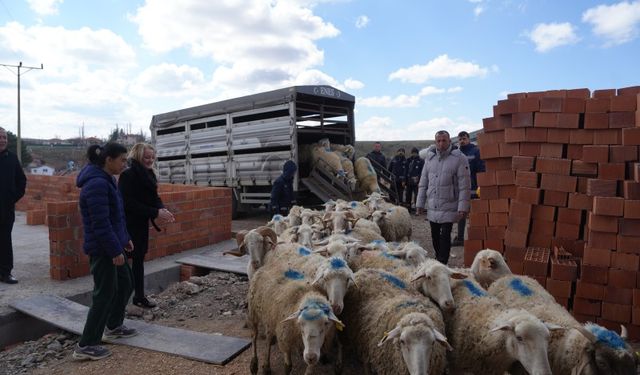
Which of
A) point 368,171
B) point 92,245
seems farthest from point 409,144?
point 92,245

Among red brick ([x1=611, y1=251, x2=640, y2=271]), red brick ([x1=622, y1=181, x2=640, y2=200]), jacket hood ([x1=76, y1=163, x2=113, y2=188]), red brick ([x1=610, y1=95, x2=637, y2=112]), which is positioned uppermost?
red brick ([x1=610, y1=95, x2=637, y2=112])

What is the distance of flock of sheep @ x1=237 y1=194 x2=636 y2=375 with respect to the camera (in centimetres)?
256

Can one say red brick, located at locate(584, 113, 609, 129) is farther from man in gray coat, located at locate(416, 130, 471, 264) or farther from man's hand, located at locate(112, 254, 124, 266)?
man's hand, located at locate(112, 254, 124, 266)

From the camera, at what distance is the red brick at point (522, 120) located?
452cm

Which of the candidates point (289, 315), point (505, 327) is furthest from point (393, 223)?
point (505, 327)

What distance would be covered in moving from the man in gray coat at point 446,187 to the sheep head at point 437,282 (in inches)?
73.8

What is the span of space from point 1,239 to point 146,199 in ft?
7.70

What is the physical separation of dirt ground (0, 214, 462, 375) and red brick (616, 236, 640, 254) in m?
2.73

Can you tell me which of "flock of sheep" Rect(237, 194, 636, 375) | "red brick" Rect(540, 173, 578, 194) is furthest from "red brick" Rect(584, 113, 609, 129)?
"flock of sheep" Rect(237, 194, 636, 375)

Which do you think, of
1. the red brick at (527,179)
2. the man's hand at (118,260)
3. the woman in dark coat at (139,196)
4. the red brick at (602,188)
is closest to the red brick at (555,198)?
the red brick at (527,179)

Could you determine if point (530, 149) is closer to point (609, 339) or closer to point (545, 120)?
point (545, 120)

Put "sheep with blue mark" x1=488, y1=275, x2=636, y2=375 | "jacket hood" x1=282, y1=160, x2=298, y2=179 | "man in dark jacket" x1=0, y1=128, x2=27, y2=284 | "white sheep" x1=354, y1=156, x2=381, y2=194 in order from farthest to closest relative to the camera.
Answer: "white sheep" x1=354, y1=156, x2=381, y2=194
"jacket hood" x1=282, y1=160, x2=298, y2=179
"man in dark jacket" x1=0, y1=128, x2=27, y2=284
"sheep with blue mark" x1=488, y1=275, x2=636, y2=375

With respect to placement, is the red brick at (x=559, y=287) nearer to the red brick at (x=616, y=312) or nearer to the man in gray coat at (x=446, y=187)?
the red brick at (x=616, y=312)

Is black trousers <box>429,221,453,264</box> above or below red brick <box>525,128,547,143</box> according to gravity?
below
